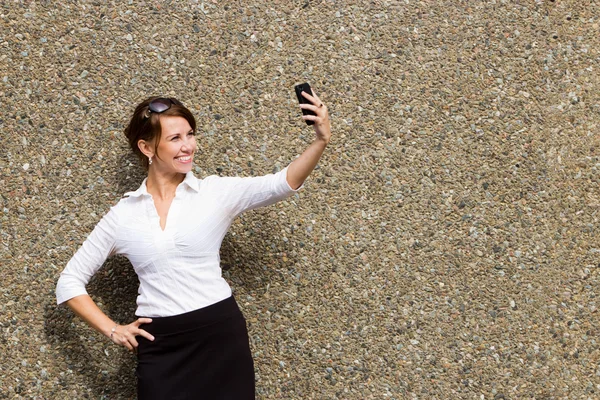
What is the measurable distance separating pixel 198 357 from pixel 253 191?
22.0 inches

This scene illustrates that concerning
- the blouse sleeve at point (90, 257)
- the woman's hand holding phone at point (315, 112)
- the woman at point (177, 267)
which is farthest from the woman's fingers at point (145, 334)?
the woman's hand holding phone at point (315, 112)

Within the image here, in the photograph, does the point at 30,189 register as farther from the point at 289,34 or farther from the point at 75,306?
the point at 289,34

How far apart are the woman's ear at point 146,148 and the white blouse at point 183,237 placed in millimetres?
113

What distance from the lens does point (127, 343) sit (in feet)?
6.95

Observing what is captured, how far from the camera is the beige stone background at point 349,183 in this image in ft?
8.16

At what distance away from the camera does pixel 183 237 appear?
203 centimetres

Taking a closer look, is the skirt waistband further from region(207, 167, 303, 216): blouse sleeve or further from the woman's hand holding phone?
the woman's hand holding phone

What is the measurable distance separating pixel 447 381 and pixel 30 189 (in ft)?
5.72

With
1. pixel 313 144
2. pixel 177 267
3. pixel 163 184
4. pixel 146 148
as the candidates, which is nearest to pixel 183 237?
pixel 177 267

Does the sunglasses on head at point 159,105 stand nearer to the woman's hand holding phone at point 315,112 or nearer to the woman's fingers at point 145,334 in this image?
the woman's hand holding phone at point 315,112

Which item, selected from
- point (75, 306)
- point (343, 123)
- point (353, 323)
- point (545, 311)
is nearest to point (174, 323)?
point (75, 306)

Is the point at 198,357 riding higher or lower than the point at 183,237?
lower

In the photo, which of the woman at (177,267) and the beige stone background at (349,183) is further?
the beige stone background at (349,183)

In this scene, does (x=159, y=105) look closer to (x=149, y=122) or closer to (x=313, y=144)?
(x=149, y=122)
